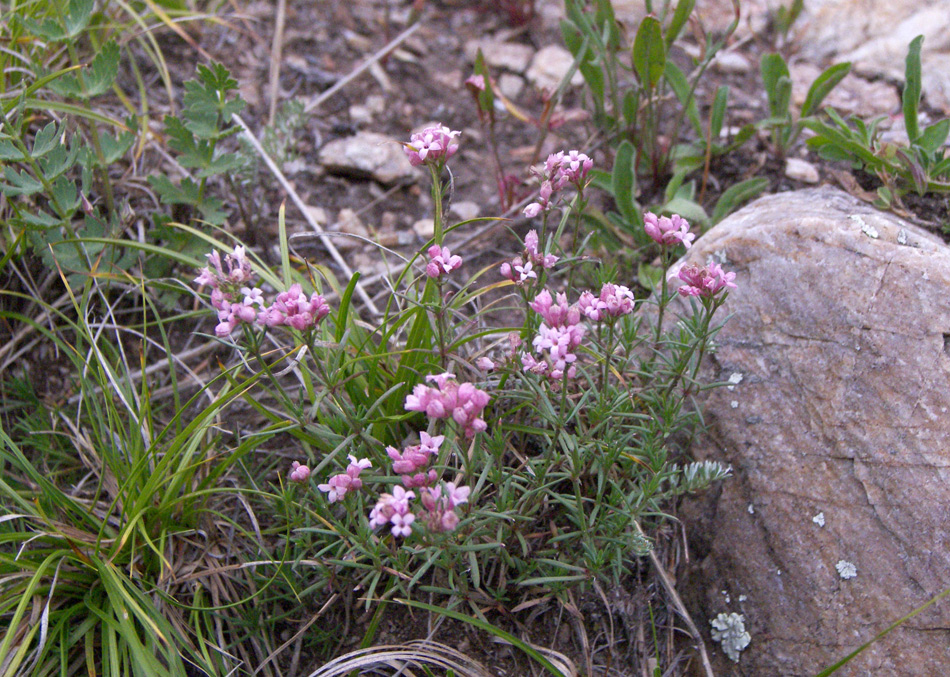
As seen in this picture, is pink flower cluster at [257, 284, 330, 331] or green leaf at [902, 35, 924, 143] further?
green leaf at [902, 35, 924, 143]

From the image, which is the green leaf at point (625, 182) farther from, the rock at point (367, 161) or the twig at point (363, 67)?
the twig at point (363, 67)

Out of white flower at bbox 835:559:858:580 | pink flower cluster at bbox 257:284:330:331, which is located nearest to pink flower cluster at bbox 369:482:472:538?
pink flower cluster at bbox 257:284:330:331

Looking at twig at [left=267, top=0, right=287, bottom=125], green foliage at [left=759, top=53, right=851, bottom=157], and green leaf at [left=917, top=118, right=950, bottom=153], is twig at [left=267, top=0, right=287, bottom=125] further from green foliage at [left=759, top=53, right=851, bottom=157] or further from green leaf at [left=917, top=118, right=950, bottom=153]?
green leaf at [left=917, top=118, right=950, bottom=153]

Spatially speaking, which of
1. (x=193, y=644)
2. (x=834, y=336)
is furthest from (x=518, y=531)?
(x=834, y=336)

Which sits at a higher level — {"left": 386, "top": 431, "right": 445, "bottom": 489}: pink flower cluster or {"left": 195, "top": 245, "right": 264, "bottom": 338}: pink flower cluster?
{"left": 195, "top": 245, "right": 264, "bottom": 338}: pink flower cluster

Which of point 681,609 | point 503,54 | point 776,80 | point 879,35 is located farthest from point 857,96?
point 681,609

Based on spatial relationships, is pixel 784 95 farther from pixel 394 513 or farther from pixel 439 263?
pixel 394 513

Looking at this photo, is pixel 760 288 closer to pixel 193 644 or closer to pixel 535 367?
pixel 535 367

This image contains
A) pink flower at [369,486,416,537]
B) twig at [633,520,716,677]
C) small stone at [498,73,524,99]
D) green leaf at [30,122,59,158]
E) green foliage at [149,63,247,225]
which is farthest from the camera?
small stone at [498,73,524,99]
